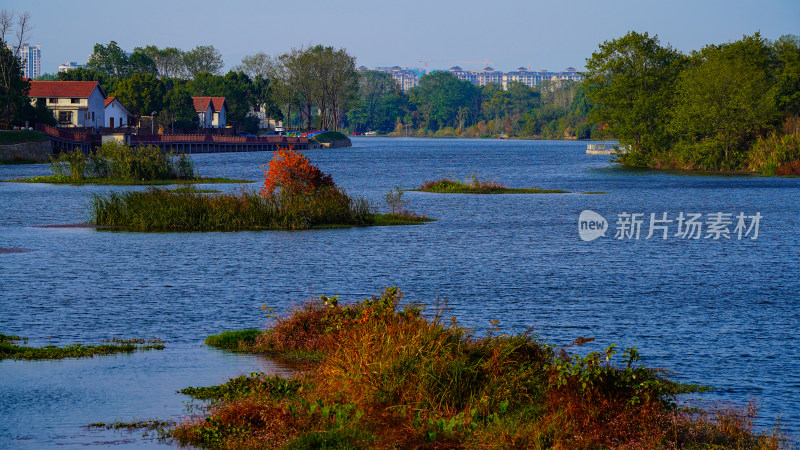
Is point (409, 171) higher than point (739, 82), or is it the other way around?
point (739, 82)

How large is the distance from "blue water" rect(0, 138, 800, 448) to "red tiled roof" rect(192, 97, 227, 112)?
119 m

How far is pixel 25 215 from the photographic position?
4772 centimetres

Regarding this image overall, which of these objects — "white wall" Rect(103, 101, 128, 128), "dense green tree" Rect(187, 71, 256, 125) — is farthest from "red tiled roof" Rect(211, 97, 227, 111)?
"white wall" Rect(103, 101, 128, 128)

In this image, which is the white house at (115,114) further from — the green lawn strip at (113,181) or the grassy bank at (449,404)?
the grassy bank at (449,404)

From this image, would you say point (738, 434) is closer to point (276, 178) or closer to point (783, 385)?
point (783, 385)

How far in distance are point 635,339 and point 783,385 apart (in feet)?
12.6

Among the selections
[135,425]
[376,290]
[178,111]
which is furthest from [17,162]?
[135,425]

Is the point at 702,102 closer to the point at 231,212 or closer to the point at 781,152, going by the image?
the point at 781,152

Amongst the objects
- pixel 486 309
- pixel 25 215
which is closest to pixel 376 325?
pixel 486 309

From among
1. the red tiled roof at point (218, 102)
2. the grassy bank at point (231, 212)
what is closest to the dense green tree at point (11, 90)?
the red tiled roof at point (218, 102)

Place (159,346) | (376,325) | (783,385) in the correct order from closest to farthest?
1. (376,325)
2. (783,385)
3. (159,346)

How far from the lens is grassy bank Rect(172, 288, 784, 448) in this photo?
1085 cm

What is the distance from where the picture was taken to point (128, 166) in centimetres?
6469

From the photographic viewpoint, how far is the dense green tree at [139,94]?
14850cm
